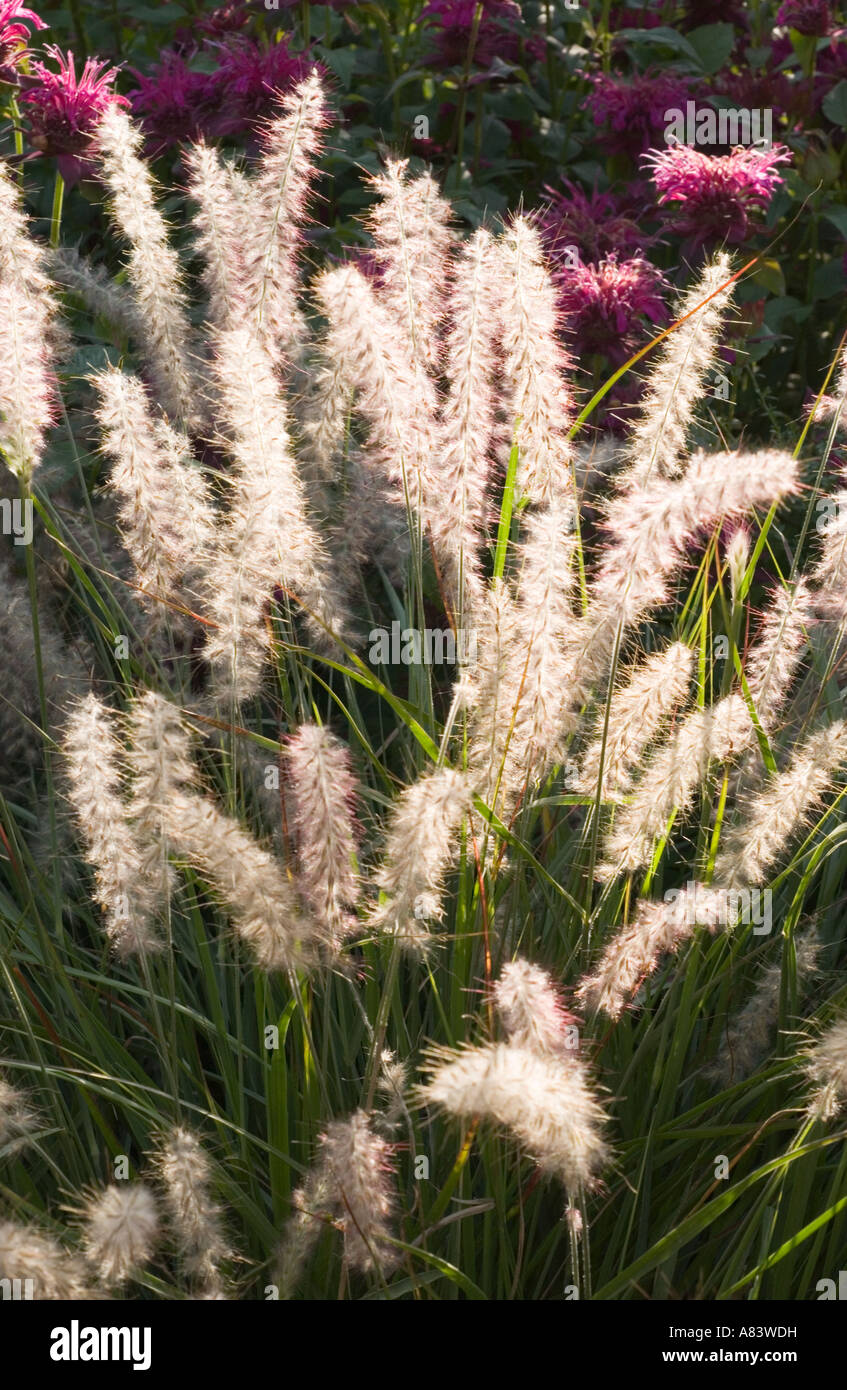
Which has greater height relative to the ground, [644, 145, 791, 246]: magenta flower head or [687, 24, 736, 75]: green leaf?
[687, 24, 736, 75]: green leaf

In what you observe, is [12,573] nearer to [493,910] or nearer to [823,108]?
[493,910]

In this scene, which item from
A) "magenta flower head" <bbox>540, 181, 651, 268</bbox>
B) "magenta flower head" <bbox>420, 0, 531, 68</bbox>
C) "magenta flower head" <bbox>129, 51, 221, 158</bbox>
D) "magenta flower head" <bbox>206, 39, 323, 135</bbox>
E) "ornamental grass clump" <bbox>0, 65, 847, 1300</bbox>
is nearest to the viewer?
"ornamental grass clump" <bbox>0, 65, 847, 1300</bbox>

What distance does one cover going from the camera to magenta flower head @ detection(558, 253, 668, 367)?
2.57 metres

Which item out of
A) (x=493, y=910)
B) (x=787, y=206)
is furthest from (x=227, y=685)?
(x=787, y=206)

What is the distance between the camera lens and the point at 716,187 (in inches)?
106

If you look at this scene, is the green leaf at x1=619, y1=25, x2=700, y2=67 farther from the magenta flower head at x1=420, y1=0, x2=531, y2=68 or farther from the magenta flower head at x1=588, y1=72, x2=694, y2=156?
the magenta flower head at x1=420, y1=0, x2=531, y2=68

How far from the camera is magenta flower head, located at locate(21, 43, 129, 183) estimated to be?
2746 millimetres

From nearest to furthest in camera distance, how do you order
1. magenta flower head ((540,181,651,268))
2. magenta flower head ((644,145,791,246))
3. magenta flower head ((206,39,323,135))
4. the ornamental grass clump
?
the ornamental grass clump → magenta flower head ((644,145,791,246)) → magenta flower head ((540,181,651,268)) → magenta flower head ((206,39,323,135))

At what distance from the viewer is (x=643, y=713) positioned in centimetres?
185

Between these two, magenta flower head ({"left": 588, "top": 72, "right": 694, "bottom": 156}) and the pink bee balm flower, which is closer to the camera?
the pink bee balm flower

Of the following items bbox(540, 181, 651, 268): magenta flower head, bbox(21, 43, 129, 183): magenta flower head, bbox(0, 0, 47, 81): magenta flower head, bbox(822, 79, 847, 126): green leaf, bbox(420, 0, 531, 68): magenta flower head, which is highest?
bbox(420, 0, 531, 68): magenta flower head

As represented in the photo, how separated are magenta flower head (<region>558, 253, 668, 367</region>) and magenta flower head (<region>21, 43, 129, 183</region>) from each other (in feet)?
3.40

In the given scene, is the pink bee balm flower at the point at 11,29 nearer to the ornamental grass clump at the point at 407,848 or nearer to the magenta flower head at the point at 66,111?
the magenta flower head at the point at 66,111

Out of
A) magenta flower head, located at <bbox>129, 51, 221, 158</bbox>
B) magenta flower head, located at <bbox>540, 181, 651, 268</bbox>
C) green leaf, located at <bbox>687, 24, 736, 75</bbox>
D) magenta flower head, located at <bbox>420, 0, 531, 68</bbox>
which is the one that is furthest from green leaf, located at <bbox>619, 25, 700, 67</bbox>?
magenta flower head, located at <bbox>129, 51, 221, 158</bbox>
